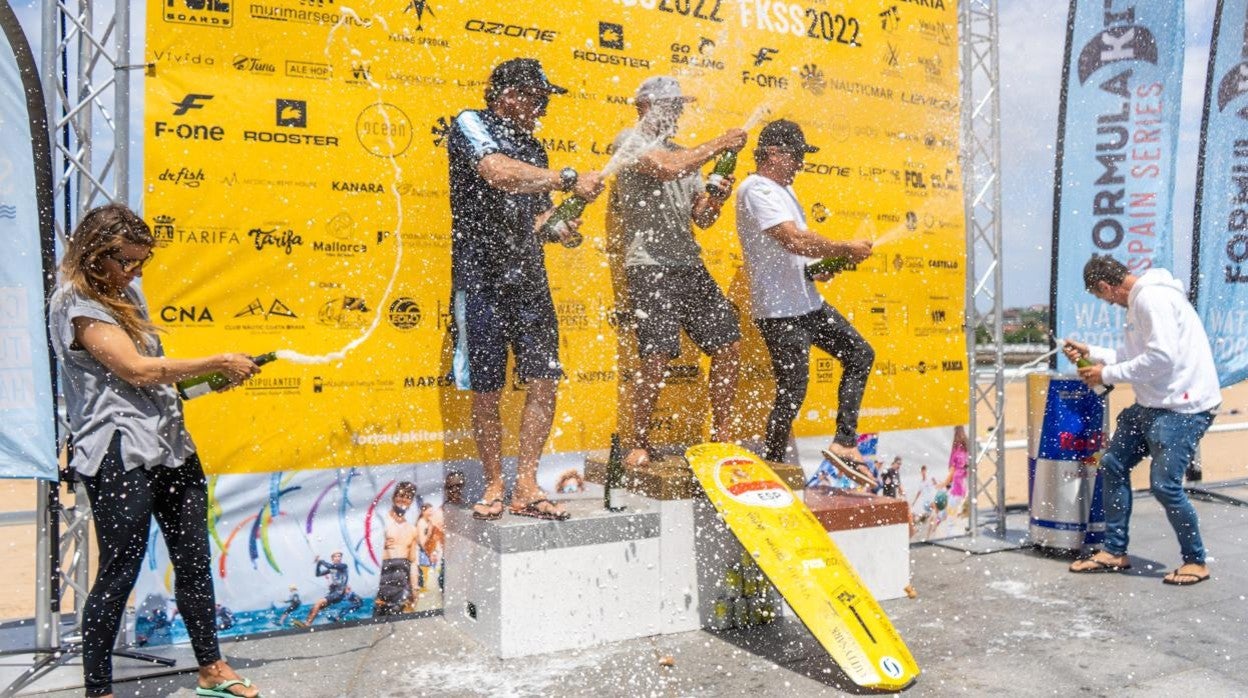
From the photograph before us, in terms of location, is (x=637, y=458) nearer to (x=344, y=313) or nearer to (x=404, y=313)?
(x=404, y=313)

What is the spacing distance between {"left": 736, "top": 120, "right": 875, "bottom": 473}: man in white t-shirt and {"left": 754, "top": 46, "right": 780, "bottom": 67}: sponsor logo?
0.55 m

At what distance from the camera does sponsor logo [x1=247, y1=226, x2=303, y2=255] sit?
4.32 m

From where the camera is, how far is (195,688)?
12.2 ft

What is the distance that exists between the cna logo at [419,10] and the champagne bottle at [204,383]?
78.2 inches

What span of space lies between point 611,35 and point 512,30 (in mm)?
591

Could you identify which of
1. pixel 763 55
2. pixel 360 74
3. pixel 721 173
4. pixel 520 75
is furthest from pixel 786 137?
pixel 360 74

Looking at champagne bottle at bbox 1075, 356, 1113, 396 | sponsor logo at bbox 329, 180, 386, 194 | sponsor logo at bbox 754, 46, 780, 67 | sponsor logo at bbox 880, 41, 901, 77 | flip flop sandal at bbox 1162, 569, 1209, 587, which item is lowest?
flip flop sandal at bbox 1162, 569, 1209, 587

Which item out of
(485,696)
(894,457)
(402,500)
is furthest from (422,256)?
(894,457)

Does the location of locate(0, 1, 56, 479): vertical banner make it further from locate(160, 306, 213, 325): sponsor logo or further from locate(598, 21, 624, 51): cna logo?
locate(598, 21, 624, 51): cna logo

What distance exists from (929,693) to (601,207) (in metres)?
2.88

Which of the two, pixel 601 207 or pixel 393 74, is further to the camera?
pixel 601 207

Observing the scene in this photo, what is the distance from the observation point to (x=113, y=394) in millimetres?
3301

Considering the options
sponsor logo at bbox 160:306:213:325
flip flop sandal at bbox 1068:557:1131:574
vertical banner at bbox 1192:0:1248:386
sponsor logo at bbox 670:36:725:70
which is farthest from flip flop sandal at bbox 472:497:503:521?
vertical banner at bbox 1192:0:1248:386

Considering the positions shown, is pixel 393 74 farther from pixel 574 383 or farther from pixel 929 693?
pixel 929 693
